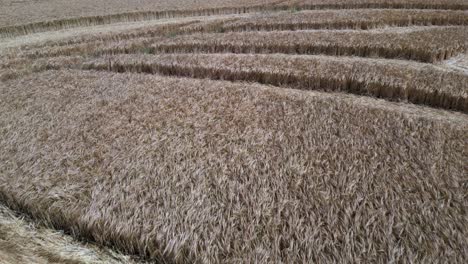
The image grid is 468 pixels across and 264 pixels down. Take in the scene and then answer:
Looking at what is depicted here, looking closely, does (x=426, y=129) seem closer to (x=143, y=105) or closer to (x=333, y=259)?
(x=333, y=259)

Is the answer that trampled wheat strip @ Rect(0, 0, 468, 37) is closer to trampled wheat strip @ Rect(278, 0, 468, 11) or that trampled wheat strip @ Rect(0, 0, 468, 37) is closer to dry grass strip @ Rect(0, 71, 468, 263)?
trampled wheat strip @ Rect(278, 0, 468, 11)

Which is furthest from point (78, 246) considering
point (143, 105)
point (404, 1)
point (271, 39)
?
point (404, 1)

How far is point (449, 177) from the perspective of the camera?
3318 millimetres

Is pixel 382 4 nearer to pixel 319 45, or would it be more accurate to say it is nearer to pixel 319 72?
pixel 319 45

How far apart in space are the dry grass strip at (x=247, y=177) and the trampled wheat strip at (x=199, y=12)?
1365cm

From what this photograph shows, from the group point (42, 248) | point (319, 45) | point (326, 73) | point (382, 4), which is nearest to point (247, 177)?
point (42, 248)

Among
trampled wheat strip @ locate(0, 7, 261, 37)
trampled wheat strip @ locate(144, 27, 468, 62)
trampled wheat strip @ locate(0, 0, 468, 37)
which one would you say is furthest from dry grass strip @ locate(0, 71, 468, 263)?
trampled wheat strip @ locate(0, 7, 261, 37)

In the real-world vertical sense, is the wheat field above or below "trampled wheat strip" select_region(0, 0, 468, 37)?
below

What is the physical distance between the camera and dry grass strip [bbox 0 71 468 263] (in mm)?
2768

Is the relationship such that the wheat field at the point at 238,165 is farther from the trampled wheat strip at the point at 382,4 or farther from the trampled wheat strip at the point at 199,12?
the trampled wheat strip at the point at 199,12

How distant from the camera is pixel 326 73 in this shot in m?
6.87

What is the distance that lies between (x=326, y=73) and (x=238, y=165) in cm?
415

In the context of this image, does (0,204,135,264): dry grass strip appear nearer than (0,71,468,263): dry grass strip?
No

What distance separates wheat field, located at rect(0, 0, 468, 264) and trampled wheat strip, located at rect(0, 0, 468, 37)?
10.4 m
